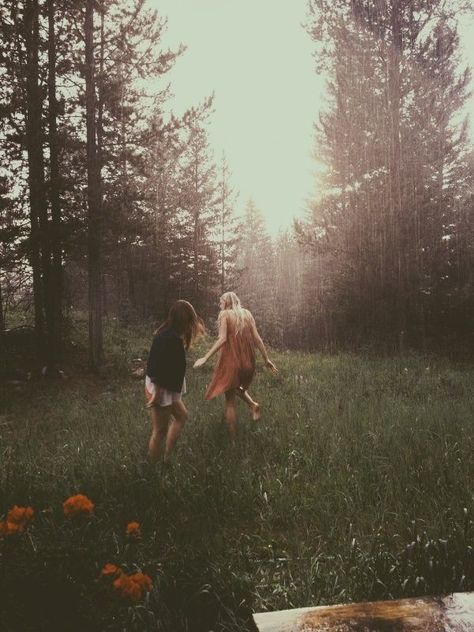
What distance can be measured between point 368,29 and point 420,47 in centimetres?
187

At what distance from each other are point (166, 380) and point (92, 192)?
853cm

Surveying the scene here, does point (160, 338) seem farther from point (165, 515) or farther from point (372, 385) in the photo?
point (372, 385)

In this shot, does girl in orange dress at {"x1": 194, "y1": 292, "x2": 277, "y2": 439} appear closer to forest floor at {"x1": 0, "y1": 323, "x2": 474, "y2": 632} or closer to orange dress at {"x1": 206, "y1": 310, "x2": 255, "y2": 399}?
orange dress at {"x1": 206, "y1": 310, "x2": 255, "y2": 399}

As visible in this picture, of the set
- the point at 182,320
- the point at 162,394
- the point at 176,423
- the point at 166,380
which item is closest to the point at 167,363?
the point at 166,380

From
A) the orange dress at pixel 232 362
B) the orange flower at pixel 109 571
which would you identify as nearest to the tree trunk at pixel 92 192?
the orange dress at pixel 232 362

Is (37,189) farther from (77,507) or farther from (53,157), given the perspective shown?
(77,507)

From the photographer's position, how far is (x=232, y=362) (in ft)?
22.7

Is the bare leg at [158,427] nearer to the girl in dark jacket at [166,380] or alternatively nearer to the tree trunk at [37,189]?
the girl in dark jacket at [166,380]

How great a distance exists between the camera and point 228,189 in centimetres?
2820

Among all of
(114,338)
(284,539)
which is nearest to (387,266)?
(114,338)

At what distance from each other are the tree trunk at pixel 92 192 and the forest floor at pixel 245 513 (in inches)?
200

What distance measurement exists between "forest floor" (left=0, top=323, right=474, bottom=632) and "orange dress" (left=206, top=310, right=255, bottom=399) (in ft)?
1.91

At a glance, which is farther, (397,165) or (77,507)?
(397,165)

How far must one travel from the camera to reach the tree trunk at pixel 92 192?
12500 millimetres
